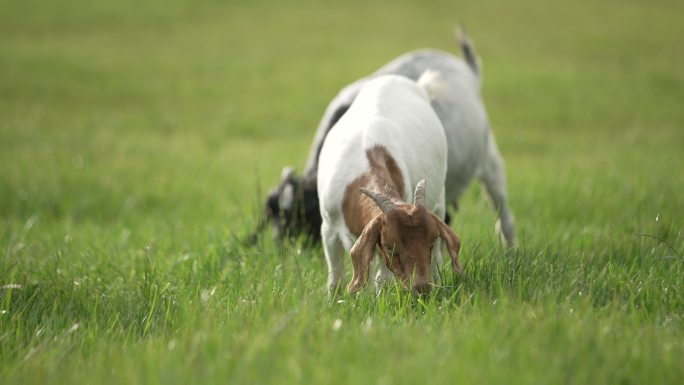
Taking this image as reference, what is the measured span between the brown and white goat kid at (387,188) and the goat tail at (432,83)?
35 cm

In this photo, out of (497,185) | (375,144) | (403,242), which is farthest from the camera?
(497,185)

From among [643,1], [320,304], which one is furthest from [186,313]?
[643,1]

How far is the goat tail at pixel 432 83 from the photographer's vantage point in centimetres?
617

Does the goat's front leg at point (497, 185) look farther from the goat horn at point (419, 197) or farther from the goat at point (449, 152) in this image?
the goat horn at point (419, 197)

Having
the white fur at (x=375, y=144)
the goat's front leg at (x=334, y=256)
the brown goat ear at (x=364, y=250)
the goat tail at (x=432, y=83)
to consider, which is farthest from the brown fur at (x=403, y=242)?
the goat tail at (x=432, y=83)

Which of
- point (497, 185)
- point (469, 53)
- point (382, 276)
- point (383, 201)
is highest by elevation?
point (383, 201)

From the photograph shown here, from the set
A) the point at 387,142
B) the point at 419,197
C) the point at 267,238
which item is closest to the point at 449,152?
the point at 387,142

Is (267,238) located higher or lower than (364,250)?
lower

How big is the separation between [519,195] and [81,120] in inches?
357

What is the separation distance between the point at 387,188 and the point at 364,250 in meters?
0.51

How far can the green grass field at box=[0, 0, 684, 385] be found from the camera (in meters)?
3.10

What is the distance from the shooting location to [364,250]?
12.6ft

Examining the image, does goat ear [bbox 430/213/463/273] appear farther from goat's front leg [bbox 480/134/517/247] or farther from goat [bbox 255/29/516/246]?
goat's front leg [bbox 480/134/517/247]

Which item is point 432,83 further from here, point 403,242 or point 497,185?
point 403,242
